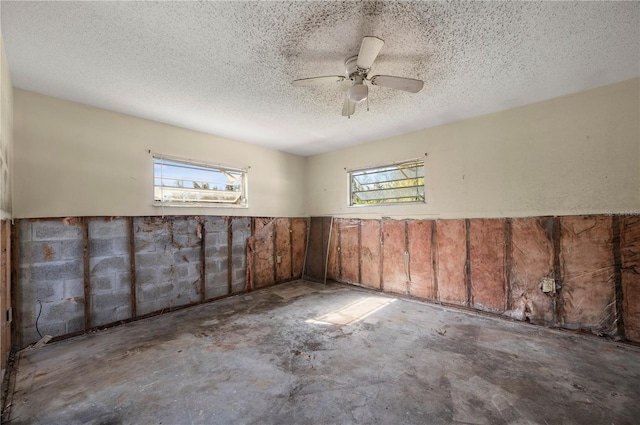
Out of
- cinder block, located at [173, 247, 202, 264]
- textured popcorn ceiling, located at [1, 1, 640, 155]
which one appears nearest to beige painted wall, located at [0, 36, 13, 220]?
textured popcorn ceiling, located at [1, 1, 640, 155]

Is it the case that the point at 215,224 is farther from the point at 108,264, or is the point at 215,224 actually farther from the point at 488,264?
the point at 488,264

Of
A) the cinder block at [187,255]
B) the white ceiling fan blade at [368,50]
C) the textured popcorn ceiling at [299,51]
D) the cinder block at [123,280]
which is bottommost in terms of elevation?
the cinder block at [123,280]

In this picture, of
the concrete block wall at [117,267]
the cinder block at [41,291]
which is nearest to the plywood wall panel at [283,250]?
the concrete block wall at [117,267]

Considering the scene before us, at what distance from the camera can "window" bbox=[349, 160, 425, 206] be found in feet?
13.3

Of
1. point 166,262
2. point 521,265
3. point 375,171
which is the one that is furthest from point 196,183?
point 521,265

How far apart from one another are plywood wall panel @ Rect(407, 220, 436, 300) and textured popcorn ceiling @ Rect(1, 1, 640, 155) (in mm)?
1697

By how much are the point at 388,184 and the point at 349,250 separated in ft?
4.59

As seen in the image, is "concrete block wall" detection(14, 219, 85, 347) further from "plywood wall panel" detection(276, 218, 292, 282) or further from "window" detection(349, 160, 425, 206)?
"window" detection(349, 160, 425, 206)

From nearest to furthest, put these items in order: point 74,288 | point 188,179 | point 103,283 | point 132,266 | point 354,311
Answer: point 74,288 → point 103,283 → point 132,266 → point 354,311 → point 188,179

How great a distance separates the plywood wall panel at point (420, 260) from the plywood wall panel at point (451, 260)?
0.41 ft

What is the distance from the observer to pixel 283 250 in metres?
5.02

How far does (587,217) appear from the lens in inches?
107

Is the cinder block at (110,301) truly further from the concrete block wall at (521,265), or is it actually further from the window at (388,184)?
the window at (388,184)

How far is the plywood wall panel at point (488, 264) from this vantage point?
321cm
